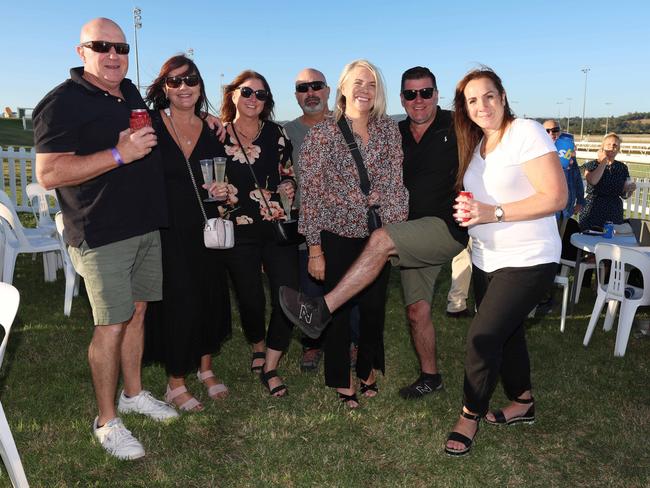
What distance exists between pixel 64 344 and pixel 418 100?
4.00 m

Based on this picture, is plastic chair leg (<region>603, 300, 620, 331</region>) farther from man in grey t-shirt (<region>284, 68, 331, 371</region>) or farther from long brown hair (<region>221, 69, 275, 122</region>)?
long brown hair (<region>221, 69, 275, 122</region>)

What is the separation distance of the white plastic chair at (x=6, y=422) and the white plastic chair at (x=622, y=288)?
16.2 feet

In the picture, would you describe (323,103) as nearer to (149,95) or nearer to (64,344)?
(149,95)

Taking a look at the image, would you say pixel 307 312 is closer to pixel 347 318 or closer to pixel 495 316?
pixel 347 318

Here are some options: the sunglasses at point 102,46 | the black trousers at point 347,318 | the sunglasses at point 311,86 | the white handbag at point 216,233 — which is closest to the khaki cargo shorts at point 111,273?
the white handbag at point 216,233

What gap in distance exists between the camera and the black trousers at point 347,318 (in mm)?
3797

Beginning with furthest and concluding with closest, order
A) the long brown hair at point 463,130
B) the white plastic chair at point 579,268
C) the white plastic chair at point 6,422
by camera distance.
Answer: the white plastic chair at point 579,268 → the long brown hair at point 463,130 → the white plastic chair at point 6,422

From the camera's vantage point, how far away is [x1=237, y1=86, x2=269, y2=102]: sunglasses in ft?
13.3

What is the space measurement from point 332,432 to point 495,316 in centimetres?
136

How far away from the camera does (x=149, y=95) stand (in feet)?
12.3

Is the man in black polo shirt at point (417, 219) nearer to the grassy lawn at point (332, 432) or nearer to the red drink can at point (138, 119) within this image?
the grassy lawn at point (332, 432)

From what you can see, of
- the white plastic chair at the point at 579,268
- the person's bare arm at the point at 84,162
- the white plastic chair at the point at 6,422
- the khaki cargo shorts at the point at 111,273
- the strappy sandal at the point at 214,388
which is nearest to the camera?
the white plastic chair at the point at 6,422

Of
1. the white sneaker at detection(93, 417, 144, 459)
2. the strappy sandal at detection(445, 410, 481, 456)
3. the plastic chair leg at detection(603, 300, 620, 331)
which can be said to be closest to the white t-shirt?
the strappy sandal at detection(445, 410, 481, 456)

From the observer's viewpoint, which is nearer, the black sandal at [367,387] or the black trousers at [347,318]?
the black trousers at [347,318]
